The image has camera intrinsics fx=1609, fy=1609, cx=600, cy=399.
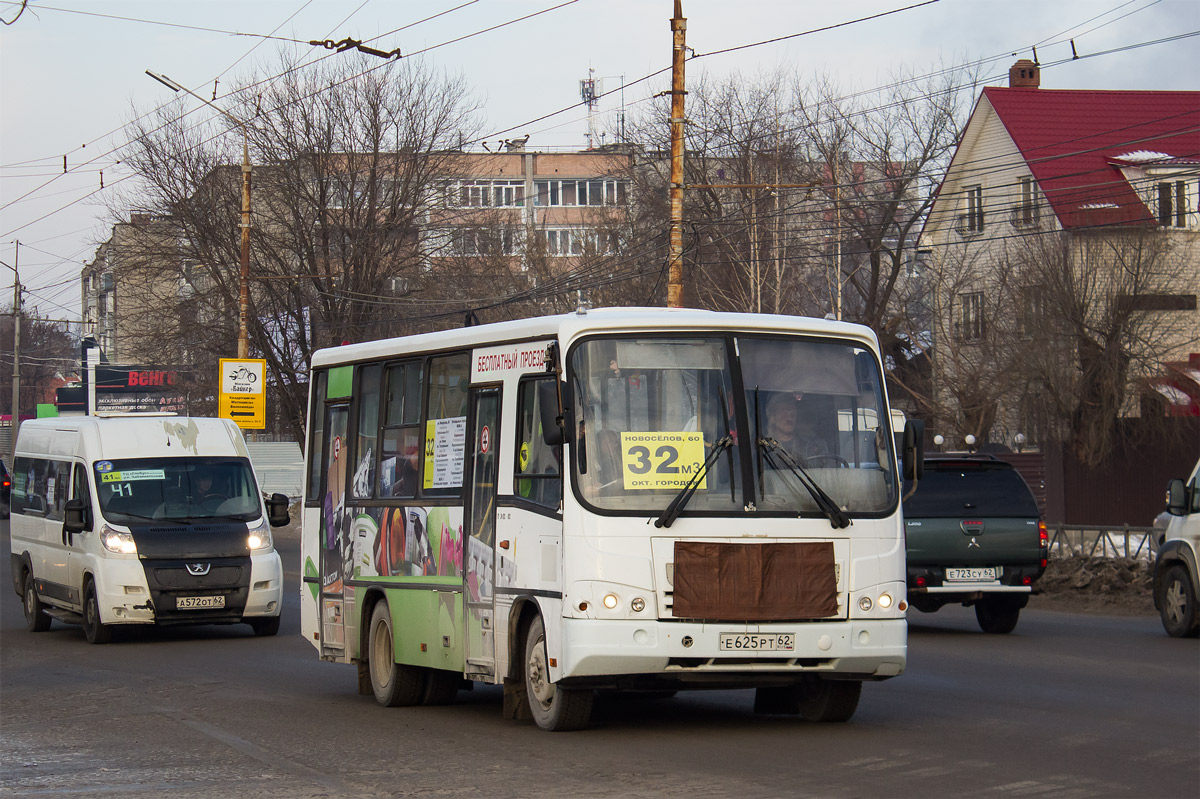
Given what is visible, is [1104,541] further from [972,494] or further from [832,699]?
[832,699]

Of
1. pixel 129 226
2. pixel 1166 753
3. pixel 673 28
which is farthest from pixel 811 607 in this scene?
pixel 129 226

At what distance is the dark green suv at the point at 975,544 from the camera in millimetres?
17219

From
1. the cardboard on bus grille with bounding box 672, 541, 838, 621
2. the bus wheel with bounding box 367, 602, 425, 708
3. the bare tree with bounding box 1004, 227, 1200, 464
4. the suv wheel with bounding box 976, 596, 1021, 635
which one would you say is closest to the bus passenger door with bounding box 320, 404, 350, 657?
the bus wheel with bounding box 367, 602, 425, 708

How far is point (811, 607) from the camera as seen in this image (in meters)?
9.74

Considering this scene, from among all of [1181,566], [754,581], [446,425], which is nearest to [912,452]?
[754,581]

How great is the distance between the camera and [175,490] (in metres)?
19.1

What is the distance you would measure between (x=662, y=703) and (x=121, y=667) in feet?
20.5

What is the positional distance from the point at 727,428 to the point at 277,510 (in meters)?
10.8

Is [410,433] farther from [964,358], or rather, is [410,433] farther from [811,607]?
[964,358]

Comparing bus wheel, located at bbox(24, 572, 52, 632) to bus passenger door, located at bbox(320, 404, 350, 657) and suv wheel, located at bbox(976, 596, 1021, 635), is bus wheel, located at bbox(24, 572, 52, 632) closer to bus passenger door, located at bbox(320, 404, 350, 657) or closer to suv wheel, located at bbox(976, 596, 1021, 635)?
bus passenger door, located at bbox(320, 404, 350, 657)

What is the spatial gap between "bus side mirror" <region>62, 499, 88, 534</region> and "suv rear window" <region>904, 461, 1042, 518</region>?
30.8 feet

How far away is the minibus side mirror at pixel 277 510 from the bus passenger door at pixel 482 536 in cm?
834

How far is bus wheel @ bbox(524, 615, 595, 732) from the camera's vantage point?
9.95 m

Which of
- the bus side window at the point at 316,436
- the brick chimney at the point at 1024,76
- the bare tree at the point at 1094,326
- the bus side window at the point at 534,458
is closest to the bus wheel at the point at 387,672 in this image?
the bus side window at the point at 316,436
